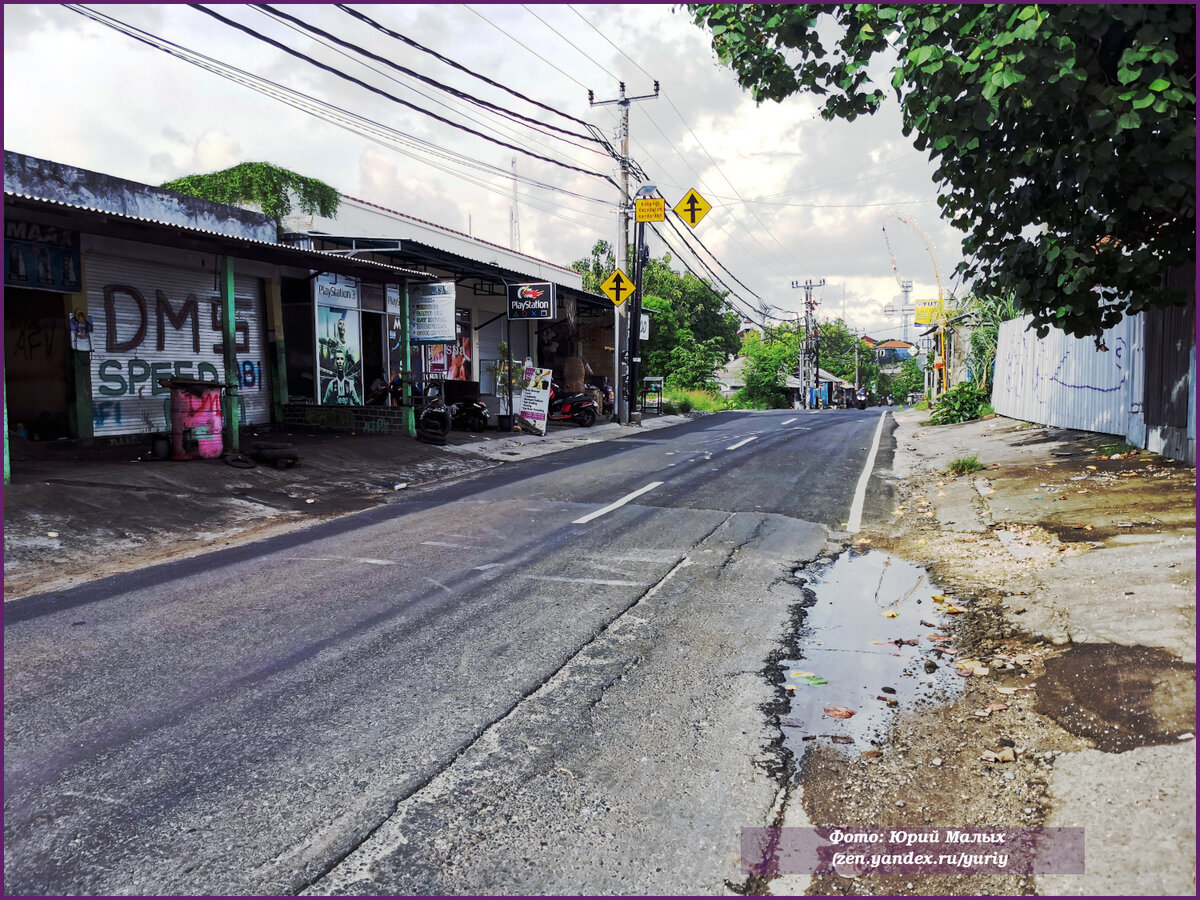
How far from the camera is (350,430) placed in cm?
1667

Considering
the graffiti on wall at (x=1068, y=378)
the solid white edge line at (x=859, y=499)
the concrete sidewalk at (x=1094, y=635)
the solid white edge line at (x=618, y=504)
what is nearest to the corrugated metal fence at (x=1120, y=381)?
the graffiti on wall at (x=1068, y=378)

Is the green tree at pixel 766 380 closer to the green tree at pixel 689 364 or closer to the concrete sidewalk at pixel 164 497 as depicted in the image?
the green tree at pixel 689 364

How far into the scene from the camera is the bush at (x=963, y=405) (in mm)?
22891

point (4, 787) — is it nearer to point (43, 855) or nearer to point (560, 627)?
point (43, 855)

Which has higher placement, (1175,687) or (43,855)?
(1175,687)

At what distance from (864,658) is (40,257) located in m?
13.3

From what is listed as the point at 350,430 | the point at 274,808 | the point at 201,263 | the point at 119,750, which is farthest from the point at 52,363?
the point at 274,808

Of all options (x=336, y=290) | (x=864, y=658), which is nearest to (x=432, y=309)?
(x=336, y=290)

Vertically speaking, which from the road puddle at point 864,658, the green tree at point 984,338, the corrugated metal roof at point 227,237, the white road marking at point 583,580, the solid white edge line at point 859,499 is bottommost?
the road puddle at point 864,658

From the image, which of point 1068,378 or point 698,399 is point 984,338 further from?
point 698,399

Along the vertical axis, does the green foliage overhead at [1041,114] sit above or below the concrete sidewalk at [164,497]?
above

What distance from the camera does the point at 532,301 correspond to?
21.3 m

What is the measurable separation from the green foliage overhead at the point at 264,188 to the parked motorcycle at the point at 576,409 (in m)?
8.60

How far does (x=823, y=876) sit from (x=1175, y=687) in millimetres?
2176
